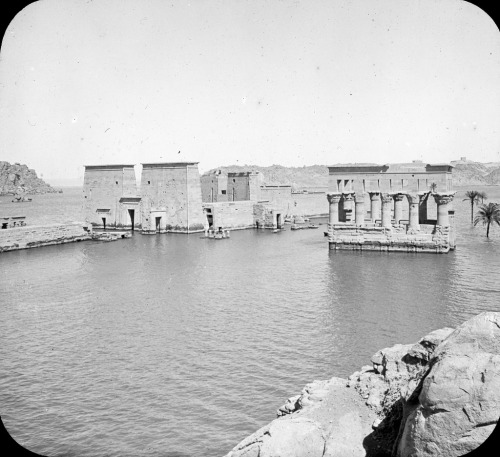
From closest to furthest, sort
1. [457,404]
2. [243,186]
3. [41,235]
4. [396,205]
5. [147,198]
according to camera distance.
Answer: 1. [457,404]
2. [396,205]
3. [41,235]
4. [147,198]
5. [243,186]

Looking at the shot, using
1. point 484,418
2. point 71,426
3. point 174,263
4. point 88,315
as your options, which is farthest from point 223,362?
point 174,263

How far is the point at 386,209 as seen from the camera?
22453mm

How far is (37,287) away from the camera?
15.8m

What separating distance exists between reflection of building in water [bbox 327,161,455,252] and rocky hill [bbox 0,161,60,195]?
3794 inches

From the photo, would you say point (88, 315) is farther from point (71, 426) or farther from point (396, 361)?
point (396, 361)

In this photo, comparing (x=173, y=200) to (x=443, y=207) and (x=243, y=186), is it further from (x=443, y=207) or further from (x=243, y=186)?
(x=443, y=207)

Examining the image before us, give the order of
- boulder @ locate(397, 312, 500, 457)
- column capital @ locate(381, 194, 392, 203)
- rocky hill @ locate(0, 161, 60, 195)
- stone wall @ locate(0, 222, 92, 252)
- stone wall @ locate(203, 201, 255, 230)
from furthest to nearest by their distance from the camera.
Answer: rocky hill @ locate(0, 161, 60, 195) → stone wall @ locate(203, 201, 255, 230) → stone wall @ locate(0, 222, 92, 252) → column capital @ locate(381, 194, 392, 203) → boulder @ locate(397, 312, 500, 457)

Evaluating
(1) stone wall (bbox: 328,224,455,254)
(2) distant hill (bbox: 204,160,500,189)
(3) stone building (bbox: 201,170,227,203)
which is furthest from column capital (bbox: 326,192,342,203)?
(2) distant hill (bbox: 204,160,500,189)

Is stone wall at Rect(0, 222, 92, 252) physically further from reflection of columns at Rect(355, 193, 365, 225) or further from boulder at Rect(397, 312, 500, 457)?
boulder at Rect(397, 312, 500, 457)

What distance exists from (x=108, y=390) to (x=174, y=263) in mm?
11653

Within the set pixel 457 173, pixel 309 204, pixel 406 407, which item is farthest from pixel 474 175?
pixel 406 407

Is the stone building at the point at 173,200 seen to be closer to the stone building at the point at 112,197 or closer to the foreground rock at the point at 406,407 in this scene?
the stone building at the point at 112,197

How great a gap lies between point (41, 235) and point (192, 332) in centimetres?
1708

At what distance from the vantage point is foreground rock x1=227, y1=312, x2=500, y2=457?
3.48 m
